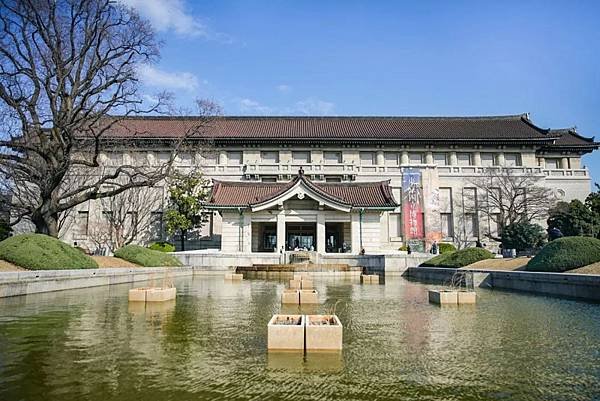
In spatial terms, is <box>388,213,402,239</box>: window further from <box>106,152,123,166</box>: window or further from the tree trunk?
<box>106,152,123,166</box>: window

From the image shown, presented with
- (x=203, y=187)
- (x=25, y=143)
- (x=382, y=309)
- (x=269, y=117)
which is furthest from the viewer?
(x=269, y=117)

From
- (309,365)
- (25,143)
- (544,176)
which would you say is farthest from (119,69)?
(544,176)

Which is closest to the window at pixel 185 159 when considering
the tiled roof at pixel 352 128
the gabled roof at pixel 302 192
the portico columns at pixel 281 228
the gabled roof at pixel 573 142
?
the tiled roof at pixel 352 128

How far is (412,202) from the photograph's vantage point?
44.3 m

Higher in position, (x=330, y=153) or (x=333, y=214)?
(x=330, y=153)

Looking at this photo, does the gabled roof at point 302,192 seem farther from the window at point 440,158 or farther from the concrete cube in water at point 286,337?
the concrete cube in water at point 286,337

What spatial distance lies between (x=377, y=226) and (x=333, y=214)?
12.9 feet

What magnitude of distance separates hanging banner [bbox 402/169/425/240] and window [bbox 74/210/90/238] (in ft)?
108

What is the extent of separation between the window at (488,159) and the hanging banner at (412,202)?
10148mm

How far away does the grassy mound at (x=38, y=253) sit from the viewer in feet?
46.9

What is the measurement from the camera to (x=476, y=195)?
45.8 meters

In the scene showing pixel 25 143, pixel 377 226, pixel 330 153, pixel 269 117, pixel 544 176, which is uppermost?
pixel 269 117

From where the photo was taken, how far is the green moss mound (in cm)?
1520

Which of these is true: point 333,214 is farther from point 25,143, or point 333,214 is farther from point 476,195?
point 25,143
